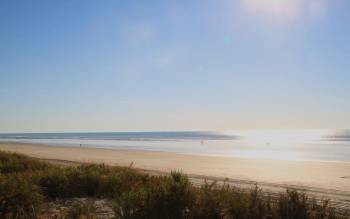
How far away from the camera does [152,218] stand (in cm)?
595

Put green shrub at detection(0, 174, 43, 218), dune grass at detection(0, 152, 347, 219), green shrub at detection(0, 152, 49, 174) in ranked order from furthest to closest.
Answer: green shrub at detection(0, 152, 49, 174) → green shrub at detection(0, 174, 43, 218) → dune grass at detection(0, 152, 347, 219)

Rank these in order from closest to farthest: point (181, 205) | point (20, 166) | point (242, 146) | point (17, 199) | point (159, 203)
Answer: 1. point (159, 203)
2. point (181, 205)
3. point (17, 199)
4. point (20, 166)
5. point (242, 146)

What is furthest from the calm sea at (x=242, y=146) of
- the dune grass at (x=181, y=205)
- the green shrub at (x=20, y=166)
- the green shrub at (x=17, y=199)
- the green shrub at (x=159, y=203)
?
the green shrub at (x=17, y=199)

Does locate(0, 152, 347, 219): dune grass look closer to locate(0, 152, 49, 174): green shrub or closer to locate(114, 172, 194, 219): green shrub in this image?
locate(114, 172, 194, 219): green shrub

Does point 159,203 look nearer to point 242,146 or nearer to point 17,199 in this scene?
point 17,199

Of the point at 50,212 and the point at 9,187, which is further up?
the point at 9,187

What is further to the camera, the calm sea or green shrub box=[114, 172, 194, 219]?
the calm sea

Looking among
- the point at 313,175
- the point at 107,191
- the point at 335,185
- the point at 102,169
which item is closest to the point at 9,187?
the point at 107,191

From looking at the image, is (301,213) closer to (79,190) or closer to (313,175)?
(79,190)

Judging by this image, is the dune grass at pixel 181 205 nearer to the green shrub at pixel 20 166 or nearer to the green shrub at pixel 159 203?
the green shrub at pixel 159 203

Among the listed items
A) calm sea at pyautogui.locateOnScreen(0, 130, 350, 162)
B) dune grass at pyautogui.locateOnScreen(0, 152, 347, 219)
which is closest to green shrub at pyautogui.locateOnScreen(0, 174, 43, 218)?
dune grass at pyautogui.locateOnScreen(0, 152, 347, 219)

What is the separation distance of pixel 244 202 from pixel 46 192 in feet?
15.2

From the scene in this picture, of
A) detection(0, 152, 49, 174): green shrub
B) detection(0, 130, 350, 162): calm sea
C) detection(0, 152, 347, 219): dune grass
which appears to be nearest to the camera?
detection(0, 152, 347, 219): dune grass

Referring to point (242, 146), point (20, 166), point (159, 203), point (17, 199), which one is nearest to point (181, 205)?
point (159, 203)
